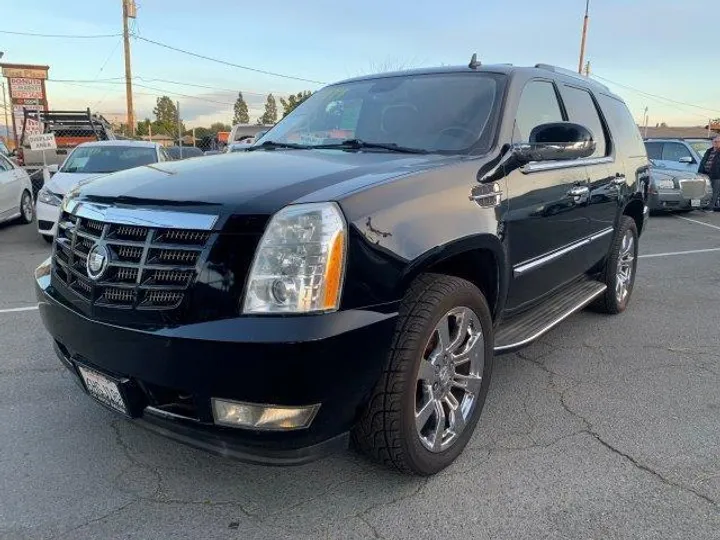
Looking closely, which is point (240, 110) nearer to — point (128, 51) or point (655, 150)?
point (128, 51)

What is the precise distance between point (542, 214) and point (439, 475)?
1595mm

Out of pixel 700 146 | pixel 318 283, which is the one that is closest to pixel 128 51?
pixel 700 146

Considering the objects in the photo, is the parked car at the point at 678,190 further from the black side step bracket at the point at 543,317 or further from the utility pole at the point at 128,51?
the utility pole at the point at 128,51

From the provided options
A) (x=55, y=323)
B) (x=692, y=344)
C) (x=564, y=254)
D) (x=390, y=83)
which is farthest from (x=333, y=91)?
(x=692, y=344)

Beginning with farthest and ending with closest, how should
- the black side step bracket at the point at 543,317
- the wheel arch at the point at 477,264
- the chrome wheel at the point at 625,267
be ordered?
1. the chrome wheel at the point at 625,267
2. the black side step bracket at the point at 543,317
3. the wheel arch at the point at 477,264

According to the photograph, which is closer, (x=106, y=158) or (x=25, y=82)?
(x=106, y=158)

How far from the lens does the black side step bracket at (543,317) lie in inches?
130

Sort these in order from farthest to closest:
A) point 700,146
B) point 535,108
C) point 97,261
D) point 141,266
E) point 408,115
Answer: point 700,146, point 535,108, point 408,115, point 97,261, point 141,266

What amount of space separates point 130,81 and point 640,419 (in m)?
28.1

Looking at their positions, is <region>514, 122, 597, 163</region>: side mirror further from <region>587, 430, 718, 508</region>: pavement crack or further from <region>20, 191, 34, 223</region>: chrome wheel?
<region>20, 191, 34, 223</region>: chrome wheel

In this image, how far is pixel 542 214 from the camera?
3455 mm

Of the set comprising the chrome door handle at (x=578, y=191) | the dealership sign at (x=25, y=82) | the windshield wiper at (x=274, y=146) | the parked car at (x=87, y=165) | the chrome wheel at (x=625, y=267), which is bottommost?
the chrome wheel at (x=625, y=267)

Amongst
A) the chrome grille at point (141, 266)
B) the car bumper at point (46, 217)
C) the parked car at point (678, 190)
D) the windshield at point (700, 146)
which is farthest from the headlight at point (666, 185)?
the chrome grille at point (141, 266)

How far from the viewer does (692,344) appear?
15.4 feet
